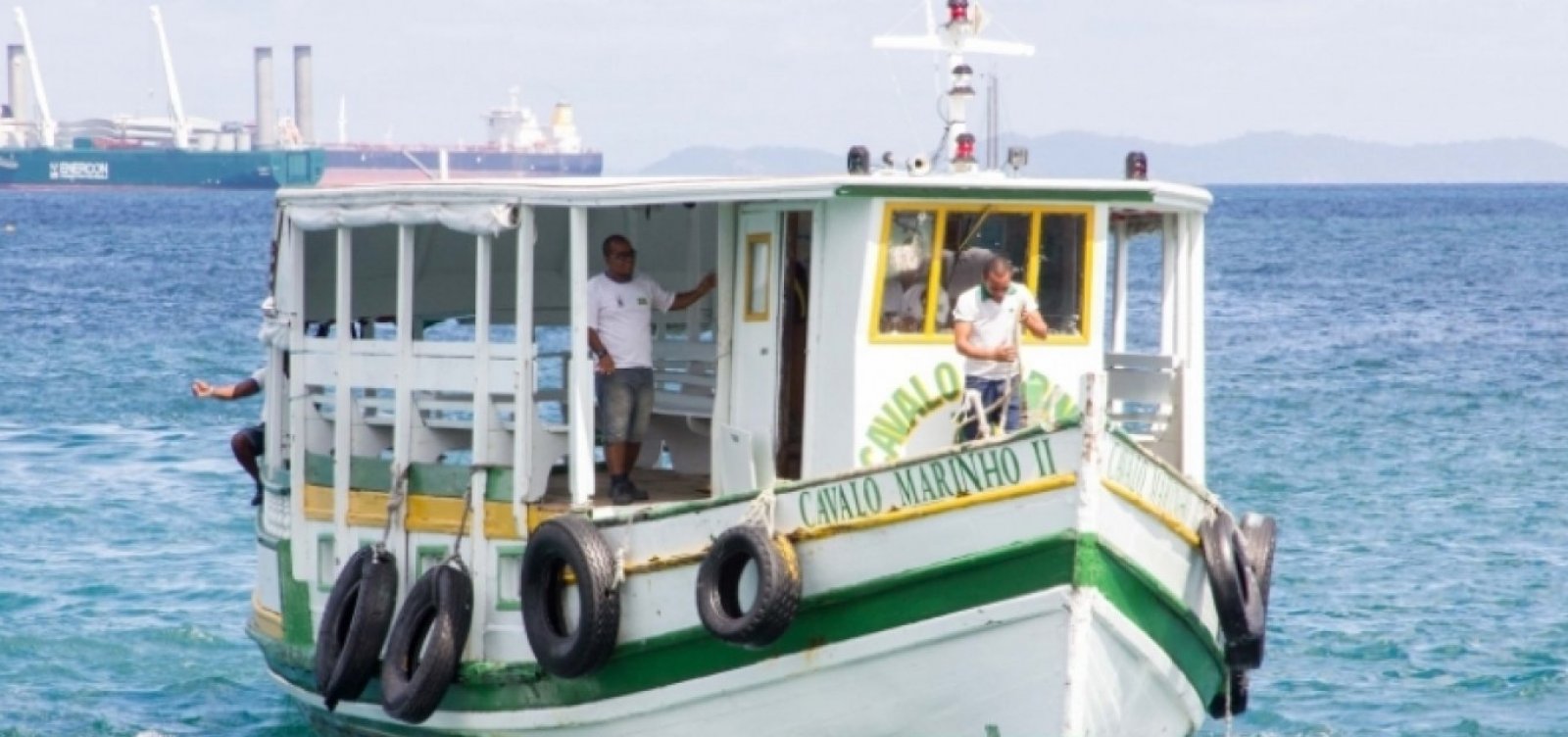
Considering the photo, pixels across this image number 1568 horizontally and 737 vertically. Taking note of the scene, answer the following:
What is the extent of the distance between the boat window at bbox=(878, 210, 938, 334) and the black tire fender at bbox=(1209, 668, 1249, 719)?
264 centimetres

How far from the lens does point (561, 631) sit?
13602 millimetres

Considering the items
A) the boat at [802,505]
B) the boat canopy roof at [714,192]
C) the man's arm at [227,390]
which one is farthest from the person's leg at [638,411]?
the man's arm at [227,390]

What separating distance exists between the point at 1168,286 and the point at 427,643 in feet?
14.9

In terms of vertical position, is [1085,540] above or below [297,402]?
below

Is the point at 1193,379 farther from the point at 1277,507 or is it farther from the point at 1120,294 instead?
the point at 1277,507

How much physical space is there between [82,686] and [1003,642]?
9.64m

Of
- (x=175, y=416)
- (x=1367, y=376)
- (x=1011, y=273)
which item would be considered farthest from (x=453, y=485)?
(x=1367, y=376)

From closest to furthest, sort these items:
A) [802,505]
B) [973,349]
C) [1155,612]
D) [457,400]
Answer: [802,505] → [1155,612] → [973,349] → [457,400]

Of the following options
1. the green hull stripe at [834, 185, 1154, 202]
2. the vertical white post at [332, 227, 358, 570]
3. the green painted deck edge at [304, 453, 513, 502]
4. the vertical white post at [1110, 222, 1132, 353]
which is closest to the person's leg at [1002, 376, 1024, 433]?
the green hull stripe at [834, 185, 1154, 202]

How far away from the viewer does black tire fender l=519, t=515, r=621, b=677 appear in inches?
516

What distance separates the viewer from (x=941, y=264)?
1342 cm

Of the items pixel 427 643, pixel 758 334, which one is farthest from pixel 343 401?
pixel 758 334

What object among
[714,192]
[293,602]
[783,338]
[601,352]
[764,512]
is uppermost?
[714,192]

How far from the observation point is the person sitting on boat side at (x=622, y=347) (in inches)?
567
